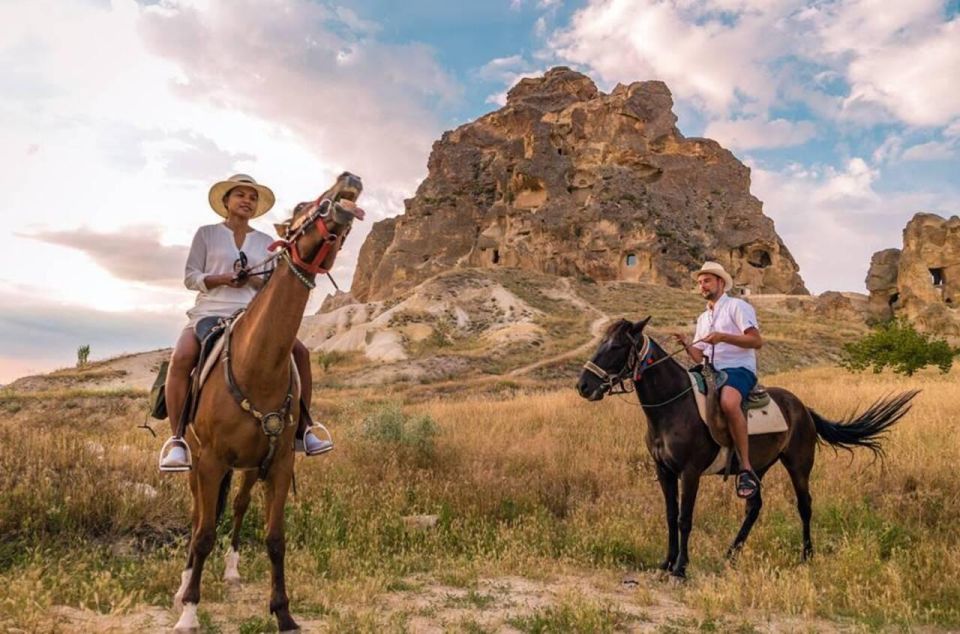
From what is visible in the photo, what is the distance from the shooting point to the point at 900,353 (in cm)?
2234

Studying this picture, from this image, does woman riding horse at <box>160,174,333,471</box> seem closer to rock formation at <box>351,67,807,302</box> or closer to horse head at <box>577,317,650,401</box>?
horse head at <box>577,317,650,401</box>

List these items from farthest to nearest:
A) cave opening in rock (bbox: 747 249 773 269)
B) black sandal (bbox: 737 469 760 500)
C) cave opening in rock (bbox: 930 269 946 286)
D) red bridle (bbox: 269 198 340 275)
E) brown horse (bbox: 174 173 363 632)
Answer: cave opening in rock (bbox: 747 249 773 269) → cave opening in rock (bbox: 930 269 946 286) → black sandal (bbox: 737 469 760 500) → brown horse (bbox: 174 173 363 632) → red bridle (bbox: 269 198 340 275)

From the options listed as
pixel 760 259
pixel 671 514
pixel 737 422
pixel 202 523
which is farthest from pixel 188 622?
pixel 760 259

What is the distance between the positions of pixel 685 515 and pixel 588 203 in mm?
77118

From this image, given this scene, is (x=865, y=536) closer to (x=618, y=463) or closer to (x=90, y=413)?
(x=618, y=463)

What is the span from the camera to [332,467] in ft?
27.2

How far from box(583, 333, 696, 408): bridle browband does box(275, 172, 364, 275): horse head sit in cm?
316

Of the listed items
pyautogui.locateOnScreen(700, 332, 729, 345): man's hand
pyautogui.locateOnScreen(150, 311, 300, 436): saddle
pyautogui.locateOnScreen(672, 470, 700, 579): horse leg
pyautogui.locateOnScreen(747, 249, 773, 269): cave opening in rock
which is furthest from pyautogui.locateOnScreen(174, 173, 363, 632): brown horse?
pyautogui.locateOnScreen(747, 249, 773, 269): cave opening in rock

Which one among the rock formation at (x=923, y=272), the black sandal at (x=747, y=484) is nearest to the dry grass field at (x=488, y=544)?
the black sandal at (x=747, y=484)

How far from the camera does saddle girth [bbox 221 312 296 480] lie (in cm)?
412

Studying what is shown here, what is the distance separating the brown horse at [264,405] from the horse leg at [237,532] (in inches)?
31.7

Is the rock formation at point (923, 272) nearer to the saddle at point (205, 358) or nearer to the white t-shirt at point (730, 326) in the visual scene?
the white t-shirt at point (730, 326)

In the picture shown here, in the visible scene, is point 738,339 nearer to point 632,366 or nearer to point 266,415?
point 632,366

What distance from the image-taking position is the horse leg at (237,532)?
5133 millimetres
